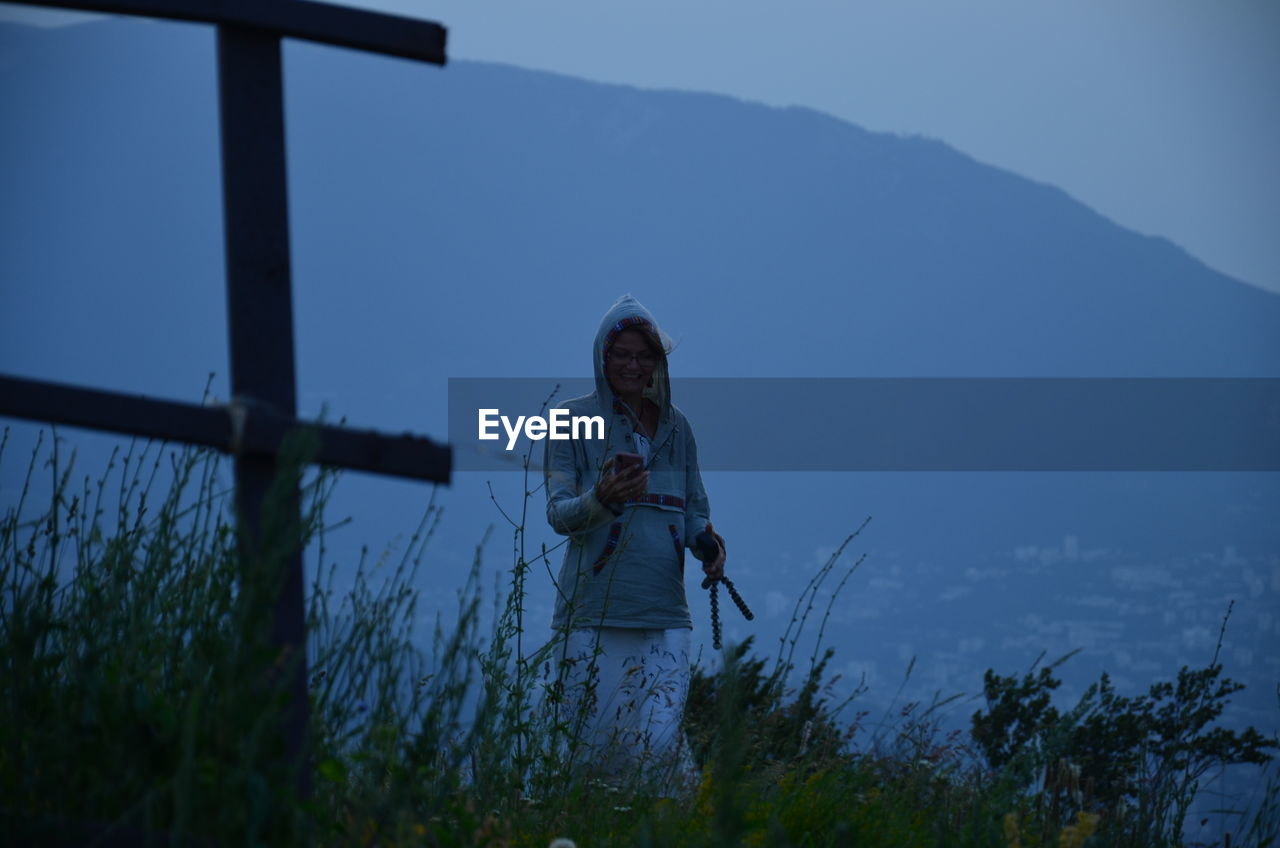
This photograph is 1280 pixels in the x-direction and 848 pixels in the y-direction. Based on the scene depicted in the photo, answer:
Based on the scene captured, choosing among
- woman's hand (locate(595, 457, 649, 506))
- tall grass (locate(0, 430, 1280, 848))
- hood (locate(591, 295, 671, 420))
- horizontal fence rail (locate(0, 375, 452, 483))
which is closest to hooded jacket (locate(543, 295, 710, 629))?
hood (locate(591, 295, 671, 420))

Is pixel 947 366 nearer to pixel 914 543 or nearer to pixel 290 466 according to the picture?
pixel 914 543

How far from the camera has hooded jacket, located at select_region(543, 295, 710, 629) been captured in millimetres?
4164

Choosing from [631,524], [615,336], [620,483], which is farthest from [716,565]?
[615,336]

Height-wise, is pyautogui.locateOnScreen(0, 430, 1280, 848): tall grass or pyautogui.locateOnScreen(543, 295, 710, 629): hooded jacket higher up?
pyautogui.locateOnScreen(543, 295, 710, 629): hooded jacket

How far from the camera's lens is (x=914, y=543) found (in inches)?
4397

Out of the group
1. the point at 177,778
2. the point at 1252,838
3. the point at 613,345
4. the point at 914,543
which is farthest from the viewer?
the point at 914,543

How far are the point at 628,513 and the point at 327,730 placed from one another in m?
1.99

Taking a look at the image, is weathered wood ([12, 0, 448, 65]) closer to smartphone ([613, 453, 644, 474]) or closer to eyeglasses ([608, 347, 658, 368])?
smartphone ([613, 453, 644, 474])

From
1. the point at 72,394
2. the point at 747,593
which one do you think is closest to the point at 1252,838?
the point at 72,394

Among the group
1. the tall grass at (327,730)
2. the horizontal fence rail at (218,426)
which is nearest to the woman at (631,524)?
the tall grass at (327,730)

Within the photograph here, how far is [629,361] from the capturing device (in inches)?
172

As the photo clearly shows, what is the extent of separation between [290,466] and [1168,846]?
114 inches

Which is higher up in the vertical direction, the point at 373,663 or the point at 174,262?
the point at 174,262

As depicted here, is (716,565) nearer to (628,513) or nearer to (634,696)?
(628,513)
